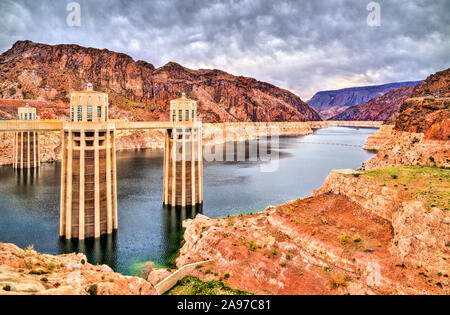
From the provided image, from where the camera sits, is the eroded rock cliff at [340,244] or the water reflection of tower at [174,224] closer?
the eroded rock cliff at [340,244]

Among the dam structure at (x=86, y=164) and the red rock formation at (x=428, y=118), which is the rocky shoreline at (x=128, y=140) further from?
the red rock formation at (x=428, y=118)

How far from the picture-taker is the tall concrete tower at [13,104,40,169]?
83.6 metres

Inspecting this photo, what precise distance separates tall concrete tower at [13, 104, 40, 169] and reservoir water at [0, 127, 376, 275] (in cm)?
279

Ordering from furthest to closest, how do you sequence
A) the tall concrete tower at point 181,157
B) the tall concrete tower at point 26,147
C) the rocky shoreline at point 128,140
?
the rocky shoreline at point 128,140
the tall concrete tower at point 26,147
the tall concrete tower at point 181,157

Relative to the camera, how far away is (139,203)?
51594 millimetres

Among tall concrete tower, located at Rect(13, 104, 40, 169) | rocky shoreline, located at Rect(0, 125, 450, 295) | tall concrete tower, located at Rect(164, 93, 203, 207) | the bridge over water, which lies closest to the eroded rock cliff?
rocky shoreline, located at Rect(0, 125, 450, 295)

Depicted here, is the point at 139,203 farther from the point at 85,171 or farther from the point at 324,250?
the point at 324,250

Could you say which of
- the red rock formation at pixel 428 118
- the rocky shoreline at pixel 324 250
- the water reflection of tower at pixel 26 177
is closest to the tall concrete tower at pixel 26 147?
the water reflection of tower at pixel 26 177

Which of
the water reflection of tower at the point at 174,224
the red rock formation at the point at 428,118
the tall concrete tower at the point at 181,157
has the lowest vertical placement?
the water reflection of tower at the point at 174,224

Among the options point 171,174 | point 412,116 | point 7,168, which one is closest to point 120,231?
point 171,174

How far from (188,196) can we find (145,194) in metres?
11.7

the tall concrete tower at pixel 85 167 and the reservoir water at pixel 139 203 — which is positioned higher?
the tall concrete tower at pixel 85 167

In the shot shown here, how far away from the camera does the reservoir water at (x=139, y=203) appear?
34.4 metres

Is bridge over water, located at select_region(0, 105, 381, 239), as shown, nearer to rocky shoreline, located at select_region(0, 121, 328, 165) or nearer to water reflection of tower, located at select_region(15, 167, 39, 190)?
water reflection of tower, located at select_region(15, 167, 39, 190)
